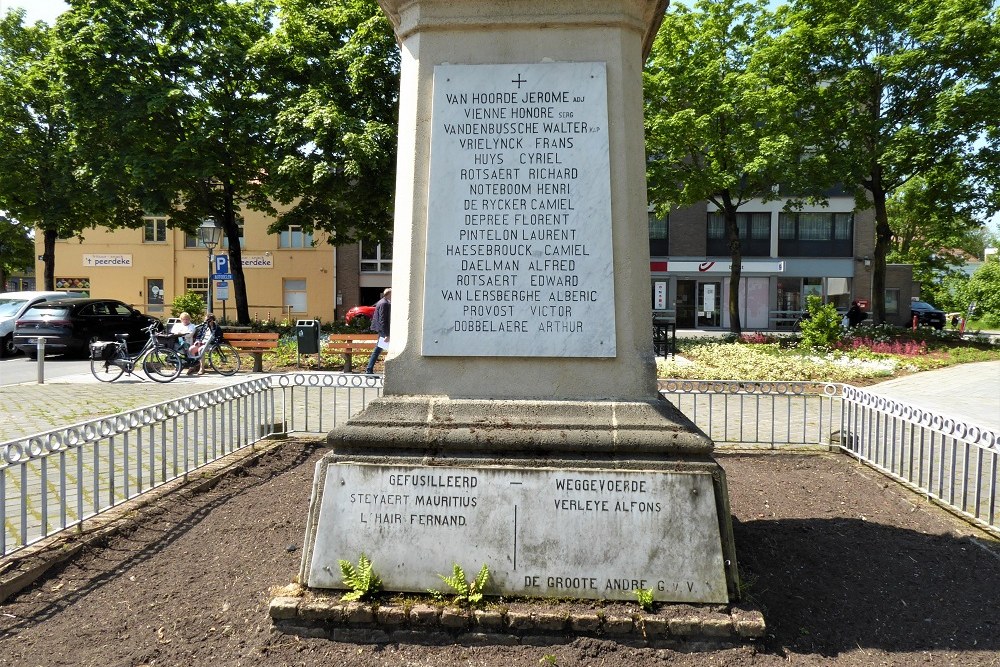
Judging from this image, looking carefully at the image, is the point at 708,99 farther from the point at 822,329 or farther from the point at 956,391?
the point at 956,391

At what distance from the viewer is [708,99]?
23.4 m

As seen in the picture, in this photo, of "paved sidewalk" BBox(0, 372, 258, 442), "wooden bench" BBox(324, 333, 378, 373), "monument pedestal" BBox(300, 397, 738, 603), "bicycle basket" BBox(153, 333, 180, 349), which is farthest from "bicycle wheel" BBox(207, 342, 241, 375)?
"monument pedestal" BBox(300, 397, 738, 603)

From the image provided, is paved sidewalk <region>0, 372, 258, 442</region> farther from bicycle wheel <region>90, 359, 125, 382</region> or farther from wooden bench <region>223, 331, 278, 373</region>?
wooden bench <region>223, 331, 278, 373</region>

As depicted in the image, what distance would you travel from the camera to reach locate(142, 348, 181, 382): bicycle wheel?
1487 centimetres

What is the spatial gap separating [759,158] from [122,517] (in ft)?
68.4

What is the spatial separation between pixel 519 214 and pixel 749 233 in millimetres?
39660

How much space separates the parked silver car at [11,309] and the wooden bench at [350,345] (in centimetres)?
999

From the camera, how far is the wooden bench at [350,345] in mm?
16266

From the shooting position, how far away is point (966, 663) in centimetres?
320

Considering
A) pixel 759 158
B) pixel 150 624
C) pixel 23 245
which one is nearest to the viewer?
pixel 150 624

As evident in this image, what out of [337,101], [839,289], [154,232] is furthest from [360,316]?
[839,289]

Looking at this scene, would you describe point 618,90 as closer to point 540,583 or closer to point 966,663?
point 540,583

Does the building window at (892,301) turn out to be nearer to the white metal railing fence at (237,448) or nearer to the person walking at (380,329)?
the white metal railing fence at (237,448)

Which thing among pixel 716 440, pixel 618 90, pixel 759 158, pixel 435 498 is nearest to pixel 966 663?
pixel 435 498
